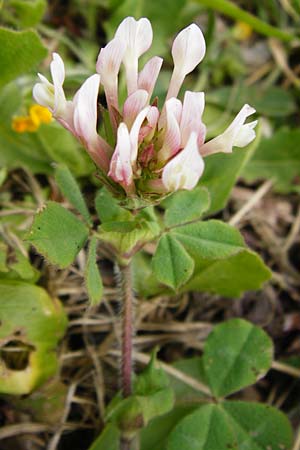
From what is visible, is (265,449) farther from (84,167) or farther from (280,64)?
(280,64)

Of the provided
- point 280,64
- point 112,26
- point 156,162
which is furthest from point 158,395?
point 280,64

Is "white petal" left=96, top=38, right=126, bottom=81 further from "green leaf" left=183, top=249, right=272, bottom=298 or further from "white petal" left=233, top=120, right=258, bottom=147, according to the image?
"green leaf" left=183, top=249, right=272, bottom=298

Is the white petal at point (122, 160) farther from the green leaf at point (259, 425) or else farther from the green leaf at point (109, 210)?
the green leaf at point (259, 425)

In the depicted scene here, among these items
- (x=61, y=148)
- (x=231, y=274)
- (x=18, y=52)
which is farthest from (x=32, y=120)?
(x=231, y=274)

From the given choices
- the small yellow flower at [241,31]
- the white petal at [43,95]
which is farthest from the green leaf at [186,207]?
the small yellow flower at [241,31]

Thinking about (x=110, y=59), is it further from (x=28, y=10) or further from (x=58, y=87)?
(x=28, y=10)

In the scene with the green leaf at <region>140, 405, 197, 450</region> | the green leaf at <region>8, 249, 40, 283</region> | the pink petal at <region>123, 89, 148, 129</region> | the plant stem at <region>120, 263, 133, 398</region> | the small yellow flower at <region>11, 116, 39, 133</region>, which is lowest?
the green leaf at <region>140, 405, 197, 450</region>

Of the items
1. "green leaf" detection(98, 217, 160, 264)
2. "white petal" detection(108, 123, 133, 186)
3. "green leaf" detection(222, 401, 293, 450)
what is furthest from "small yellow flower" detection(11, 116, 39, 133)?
"green leaf" detection(222, 401, 293, 450)
